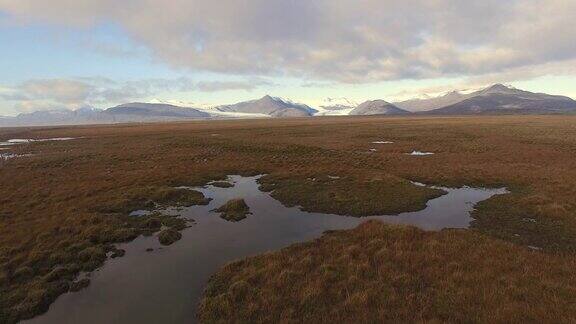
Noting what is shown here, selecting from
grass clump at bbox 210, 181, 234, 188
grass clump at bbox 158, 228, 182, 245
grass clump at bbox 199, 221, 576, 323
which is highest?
grass clump at bbox 210, 181, 234, 188

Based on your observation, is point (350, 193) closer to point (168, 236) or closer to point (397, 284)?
point (397, 284)

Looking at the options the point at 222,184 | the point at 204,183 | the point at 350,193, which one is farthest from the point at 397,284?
the point at 204,183

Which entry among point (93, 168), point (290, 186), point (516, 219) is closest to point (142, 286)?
point (290, 186)

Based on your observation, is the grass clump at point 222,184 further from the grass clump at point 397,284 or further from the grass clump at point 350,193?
the grass clump at point 397,284

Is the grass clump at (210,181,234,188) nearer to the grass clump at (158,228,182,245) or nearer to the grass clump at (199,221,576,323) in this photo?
the grass clump at (158,228,182,245)

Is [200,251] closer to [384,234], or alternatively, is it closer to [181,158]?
[384,234]

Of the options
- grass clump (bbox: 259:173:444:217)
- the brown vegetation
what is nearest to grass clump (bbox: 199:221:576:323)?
the brown vegetation
